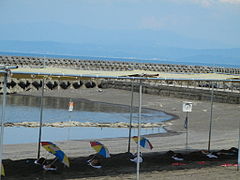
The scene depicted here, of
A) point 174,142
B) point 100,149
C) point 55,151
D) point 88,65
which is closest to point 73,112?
point 174,142

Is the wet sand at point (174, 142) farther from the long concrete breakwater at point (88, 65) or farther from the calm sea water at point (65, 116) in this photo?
the long concrete breakwater at point (88, 65)

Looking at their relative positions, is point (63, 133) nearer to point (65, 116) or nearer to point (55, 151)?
point (65, 116)

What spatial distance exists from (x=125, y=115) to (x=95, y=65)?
126 ft

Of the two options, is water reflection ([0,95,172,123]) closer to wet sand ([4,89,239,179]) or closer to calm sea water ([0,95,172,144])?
calm sea water ([0,95,172,144])

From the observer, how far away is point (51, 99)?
1612 inches

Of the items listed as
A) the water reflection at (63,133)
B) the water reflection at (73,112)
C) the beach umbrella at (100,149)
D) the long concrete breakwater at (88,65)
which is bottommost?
the water reflection at (63,133)

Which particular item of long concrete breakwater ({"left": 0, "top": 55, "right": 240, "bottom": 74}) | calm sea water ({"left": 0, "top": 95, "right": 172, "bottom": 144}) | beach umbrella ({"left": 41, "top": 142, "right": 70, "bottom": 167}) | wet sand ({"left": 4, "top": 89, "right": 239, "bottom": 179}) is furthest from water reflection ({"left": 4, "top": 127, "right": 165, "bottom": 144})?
long concrete breakwater ({"left": 0, "top": 55, "right": 240, "bottom": 74})

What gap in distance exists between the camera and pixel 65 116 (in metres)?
31.4

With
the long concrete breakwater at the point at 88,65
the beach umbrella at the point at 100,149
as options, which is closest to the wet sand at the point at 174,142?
the beach umbrella at the point at 100,149

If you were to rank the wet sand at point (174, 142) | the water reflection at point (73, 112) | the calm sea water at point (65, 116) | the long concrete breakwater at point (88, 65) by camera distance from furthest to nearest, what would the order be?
the long concrete breakwater at point (88, 65)
the water reflection at point (73, 112)
the calm sea water at point (65, 116)
the wet sand at point (174, 142)

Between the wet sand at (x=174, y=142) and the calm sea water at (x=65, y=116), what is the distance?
5.18ft

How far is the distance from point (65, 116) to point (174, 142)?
11.6 metres

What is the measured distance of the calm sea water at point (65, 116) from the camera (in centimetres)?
2339

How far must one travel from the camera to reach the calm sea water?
76.7 feet
